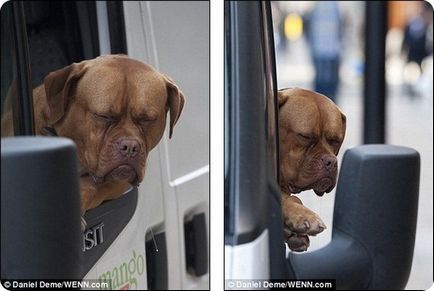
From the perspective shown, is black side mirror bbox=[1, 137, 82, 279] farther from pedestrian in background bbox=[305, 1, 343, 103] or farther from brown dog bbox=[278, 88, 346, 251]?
pedestrian in background bbox=[305, 1, 343, 103]

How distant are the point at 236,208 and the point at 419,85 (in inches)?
50.2

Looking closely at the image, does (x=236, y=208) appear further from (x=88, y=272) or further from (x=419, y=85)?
(x=419, y=85)

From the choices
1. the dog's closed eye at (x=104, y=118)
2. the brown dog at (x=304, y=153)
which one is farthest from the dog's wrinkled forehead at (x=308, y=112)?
the dog's closed eye at (x=104, y=118)

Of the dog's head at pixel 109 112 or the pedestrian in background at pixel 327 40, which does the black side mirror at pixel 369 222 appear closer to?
the pedestrian in background at pixel 327 40

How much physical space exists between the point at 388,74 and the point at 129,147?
1045mm

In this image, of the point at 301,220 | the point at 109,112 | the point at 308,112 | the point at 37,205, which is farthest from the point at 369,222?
the point at 37,205

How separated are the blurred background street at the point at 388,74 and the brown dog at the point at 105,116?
316mm

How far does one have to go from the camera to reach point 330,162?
215cm

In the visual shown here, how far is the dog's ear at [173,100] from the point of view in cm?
219

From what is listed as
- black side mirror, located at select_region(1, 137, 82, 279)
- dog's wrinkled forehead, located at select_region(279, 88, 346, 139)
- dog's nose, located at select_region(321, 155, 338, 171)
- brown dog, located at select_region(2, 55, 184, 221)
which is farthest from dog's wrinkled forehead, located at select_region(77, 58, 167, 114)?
dog's nose, located at select_region(321, 155, 338, 171)

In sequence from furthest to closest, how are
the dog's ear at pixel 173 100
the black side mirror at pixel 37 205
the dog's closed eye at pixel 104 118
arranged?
the dog's ear at pixel 173 100 → the dog's closed eye at pixel 104 118 → the black side mirror at pixel 37 205

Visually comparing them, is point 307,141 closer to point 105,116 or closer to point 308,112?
point 308,112

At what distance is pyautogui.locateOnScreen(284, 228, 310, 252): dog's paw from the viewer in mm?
2110

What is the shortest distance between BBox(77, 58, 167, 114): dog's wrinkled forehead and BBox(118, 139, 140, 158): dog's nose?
0.23ft
